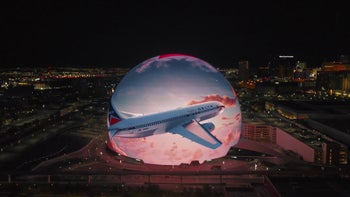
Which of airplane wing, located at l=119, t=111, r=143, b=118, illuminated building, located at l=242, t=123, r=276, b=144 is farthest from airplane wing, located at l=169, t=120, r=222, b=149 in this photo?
illuminated building, located at l=242, t=123, r=276, b=144

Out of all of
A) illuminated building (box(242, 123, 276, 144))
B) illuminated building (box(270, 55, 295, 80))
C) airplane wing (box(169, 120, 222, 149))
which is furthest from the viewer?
illuminated building (box(270, 55, 295, 80))

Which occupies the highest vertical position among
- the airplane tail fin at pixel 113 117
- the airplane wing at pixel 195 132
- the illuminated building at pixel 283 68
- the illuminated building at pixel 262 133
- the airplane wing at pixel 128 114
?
the airplane wing at pixel 128 114

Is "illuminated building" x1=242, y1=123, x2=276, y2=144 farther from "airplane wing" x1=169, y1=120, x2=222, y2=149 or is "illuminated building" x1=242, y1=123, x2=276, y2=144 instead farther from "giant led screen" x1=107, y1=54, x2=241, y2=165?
"airplane wing" x1=169, y1=120, x2=222, y2=149

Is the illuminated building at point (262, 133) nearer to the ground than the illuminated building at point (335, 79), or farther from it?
farther from it

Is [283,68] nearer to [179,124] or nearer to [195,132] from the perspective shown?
[195,132]

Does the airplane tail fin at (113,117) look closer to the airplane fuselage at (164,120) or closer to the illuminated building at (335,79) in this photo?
the airplane fuselage at (164,120)

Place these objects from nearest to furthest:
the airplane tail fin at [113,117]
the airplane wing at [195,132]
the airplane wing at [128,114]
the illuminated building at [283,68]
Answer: the airplane wing at [195,132] < the airplane wing at [128,114] < the airplane tail fin at [113,117] < the illuminated building at [283,68]

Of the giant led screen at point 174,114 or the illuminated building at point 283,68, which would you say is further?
the illuminated building at point 283,68

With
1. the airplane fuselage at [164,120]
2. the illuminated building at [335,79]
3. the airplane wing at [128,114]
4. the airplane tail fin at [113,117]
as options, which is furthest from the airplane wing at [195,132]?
the illuminated building at [335,79]
